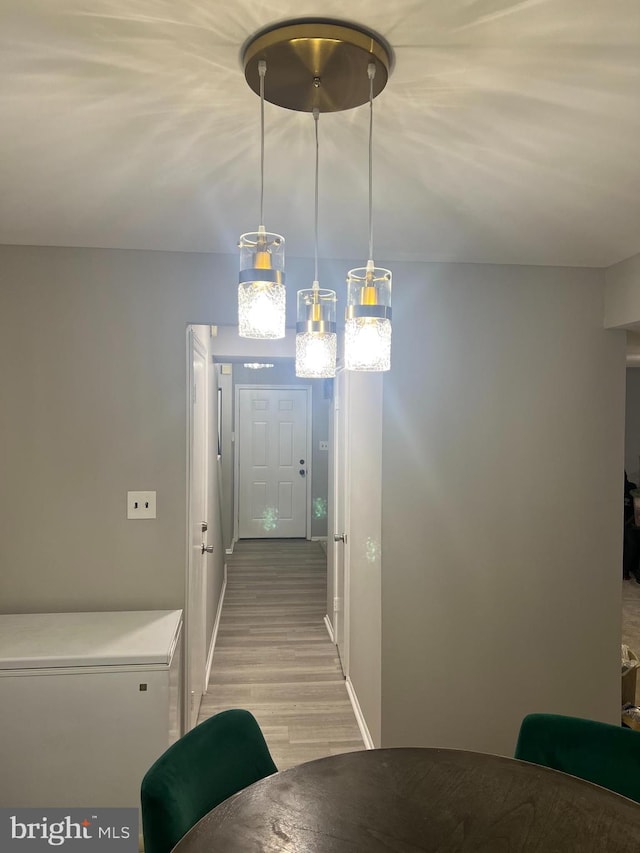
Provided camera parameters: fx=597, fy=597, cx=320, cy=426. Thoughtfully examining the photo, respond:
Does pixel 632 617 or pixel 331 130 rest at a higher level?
pixel 331 130

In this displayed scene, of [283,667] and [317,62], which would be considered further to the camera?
[283,667]

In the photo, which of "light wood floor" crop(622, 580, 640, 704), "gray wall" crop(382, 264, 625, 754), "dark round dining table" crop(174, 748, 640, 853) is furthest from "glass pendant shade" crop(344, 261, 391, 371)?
"light wood floor" crop(622, 580, 640, 704)

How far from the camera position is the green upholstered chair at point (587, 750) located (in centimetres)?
161

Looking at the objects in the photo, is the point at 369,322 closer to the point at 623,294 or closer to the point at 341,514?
the point at 623,294

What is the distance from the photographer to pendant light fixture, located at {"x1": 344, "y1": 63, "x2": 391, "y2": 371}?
1.21m

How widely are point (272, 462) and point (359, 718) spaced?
15.0ft

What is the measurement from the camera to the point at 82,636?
7.42 feet

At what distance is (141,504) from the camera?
2.59m

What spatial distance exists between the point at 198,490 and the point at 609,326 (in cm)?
221

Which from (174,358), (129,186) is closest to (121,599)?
(174,358)

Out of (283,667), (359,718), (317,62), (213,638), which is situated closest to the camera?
(317,62)

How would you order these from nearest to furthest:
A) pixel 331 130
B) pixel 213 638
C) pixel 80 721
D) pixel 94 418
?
pixel 331 130 → pixel 80 721 → pixel 94 418 → pixel 213 638

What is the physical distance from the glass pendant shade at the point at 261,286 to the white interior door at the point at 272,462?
633 cm

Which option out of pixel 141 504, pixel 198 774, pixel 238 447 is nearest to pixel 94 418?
pixel 141 504
